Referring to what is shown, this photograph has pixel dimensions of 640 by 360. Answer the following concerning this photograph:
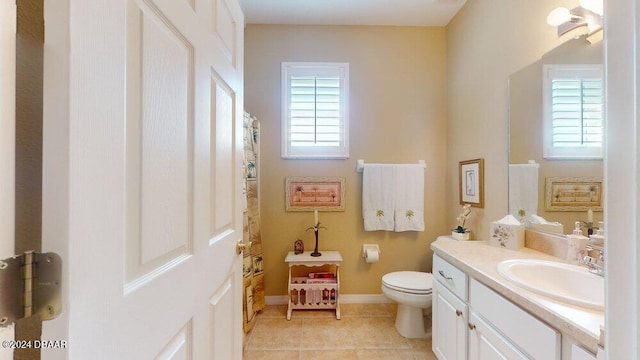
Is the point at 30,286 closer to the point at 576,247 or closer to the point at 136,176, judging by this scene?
the point at 136,176

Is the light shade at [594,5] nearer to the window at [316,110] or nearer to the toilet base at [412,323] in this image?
the window at [316,110]

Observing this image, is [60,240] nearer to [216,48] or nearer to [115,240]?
[115,240]

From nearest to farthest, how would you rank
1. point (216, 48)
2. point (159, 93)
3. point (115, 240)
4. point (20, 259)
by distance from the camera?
point (20, 259), point (115, 240), point (159, 93), point (216, 48)

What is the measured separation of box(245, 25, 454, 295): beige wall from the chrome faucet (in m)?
1.50

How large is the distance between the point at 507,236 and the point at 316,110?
1.84 meters

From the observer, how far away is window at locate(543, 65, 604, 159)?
4.10 ft

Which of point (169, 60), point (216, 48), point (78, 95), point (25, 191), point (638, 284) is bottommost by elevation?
point (638, 284)

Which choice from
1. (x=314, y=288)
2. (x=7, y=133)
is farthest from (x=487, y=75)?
(x=7, y=133)

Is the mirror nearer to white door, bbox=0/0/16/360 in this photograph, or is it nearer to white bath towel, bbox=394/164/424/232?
white bath towel, bbox=394/164/424/232

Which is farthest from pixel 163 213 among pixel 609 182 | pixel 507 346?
pixel 507 346

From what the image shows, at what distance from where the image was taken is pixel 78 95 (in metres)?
0.39

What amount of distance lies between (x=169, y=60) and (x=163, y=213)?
37cm

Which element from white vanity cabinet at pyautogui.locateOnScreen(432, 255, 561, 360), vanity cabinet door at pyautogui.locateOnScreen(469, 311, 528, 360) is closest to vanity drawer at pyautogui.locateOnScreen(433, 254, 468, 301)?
white vanity cabinet at pyautogui.locateOnScreen(432, 255, 561, 360)

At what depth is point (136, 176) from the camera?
0.54 meters
